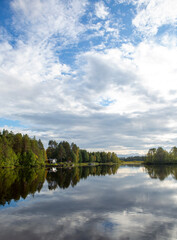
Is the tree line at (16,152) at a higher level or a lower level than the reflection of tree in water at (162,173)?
higher

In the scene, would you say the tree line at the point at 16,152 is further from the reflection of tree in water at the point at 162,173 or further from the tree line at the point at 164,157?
the tree line at the point at 164,157

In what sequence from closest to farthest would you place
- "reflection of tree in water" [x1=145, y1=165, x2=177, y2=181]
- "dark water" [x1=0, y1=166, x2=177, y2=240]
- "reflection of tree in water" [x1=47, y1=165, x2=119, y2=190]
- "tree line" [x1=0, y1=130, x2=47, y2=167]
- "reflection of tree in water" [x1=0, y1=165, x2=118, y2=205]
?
1. "dark water" [x1=0, y1=166, x2=177, y2=240]
2. "reflection of tree in water" [x1=0, y1=165, x2=118, y2=205]
3. "reflection of tree in water" [x1=47, y1=165, x2=119, y2=190]
4. "reflection of tree in water" [x1=145, y1=165, x2=177, y2=181]
5. "tree line" [x1=0, y1=130, x2=47, y2=167]

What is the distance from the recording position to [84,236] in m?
11.2

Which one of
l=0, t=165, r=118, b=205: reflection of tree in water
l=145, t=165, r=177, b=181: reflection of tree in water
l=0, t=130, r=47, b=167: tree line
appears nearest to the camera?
l=0, t=165, r=118, b=205: reflection of tree in water

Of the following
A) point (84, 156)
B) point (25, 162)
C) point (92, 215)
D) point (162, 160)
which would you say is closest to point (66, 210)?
point (92, 215)

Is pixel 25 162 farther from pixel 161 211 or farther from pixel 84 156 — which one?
pixel 84 156

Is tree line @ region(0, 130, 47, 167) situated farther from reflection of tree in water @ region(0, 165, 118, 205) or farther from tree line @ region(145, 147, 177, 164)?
tree line @ region(145, 147, 177, 164)

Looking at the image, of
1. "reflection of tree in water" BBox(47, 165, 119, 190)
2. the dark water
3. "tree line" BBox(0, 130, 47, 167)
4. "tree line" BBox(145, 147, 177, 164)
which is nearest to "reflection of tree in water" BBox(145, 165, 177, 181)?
"reflection of tree in water" BBox(47, 165, 119, 190)

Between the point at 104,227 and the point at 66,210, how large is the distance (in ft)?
18.6

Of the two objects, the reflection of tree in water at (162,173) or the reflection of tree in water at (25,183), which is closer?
the reflection of tree in water at (25,183)

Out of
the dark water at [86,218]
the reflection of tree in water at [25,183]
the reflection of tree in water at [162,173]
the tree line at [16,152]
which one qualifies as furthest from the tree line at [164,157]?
the dark water at [86,218]

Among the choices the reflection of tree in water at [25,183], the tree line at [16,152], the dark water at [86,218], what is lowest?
the reflection of tree in water at [25,183]

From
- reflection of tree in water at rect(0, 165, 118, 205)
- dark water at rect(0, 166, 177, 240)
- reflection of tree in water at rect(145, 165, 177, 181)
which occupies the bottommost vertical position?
reflection of tree in water at rect(145, 165, 177, 181)

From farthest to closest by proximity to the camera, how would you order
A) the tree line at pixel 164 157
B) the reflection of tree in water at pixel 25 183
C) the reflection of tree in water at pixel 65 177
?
1. the tree line at pixel 164 157
2. the reflection of tree in water at pixel 65 177
3. the reflection of tree in water at pixel 25 183
